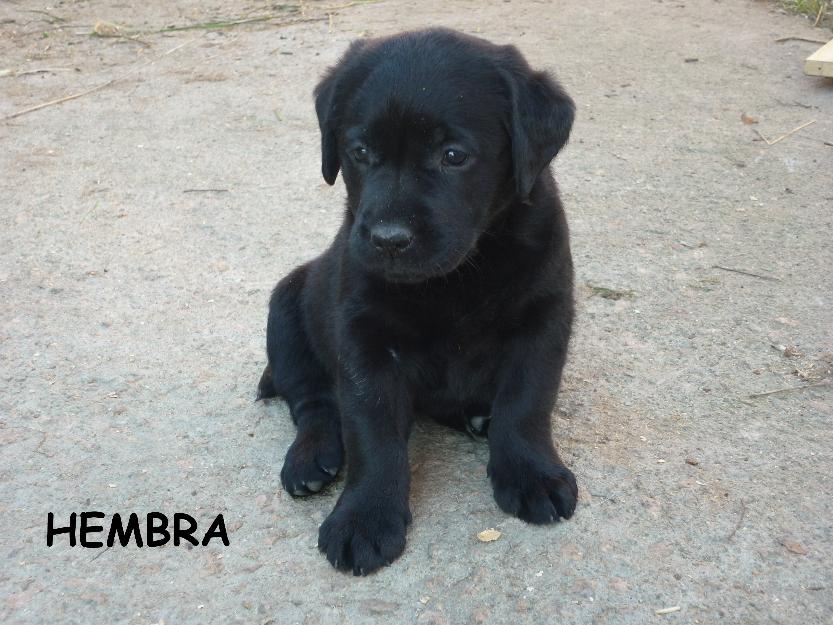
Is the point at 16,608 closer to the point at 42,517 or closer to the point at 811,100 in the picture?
the point at 42,517

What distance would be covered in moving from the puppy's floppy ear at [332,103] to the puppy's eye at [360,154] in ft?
0.54

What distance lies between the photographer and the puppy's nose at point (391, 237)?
2.48m

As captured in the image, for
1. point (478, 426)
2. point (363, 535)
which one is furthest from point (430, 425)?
point (363, 535)

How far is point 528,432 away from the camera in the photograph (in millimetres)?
2744

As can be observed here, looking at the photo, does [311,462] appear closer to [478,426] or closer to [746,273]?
[478,426]

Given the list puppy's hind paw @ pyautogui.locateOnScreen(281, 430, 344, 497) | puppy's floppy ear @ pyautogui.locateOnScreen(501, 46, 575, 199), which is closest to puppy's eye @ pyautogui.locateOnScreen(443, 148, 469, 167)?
puppy's floppy ear @ pyautogui.locateOnScreen(501, 46, 575, 199)

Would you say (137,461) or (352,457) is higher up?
(352,457)

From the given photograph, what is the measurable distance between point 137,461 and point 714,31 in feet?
18.4

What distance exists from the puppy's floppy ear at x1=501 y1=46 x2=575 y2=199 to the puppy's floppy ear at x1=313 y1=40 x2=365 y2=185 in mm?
465

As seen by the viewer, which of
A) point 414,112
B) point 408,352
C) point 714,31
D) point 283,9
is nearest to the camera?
Result: point 414,112

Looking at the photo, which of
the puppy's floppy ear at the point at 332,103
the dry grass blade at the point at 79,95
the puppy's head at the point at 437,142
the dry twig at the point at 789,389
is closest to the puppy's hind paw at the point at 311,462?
the puppy's head at the point at 437,142

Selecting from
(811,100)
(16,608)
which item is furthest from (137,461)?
(811,100)

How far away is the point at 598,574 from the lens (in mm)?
2416

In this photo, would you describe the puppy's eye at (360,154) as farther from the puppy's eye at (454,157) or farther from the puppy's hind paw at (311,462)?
the puppy's hind paw at (311,462)
